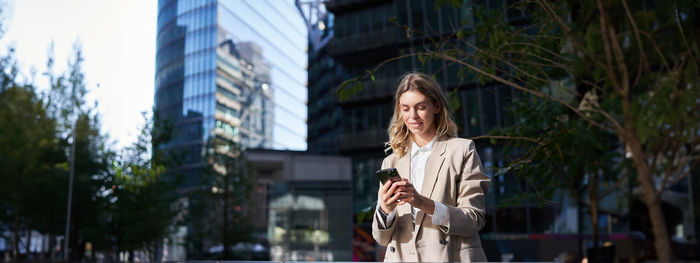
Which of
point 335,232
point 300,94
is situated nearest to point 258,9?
point 300,94

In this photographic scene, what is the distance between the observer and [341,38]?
29.3m

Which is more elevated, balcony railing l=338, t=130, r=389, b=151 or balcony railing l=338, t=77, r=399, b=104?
balcony railing l=338, t=77, r=399, b=104

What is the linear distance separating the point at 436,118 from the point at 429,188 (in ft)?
1.09

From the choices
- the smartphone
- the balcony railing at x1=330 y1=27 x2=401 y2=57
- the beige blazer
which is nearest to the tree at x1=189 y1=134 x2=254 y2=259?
the balcony railing at x1=330 y1=27 x2=401 y2=57

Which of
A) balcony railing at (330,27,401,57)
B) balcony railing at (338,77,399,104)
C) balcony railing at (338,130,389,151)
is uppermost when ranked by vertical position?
balcony railing at (330,27,401,57)

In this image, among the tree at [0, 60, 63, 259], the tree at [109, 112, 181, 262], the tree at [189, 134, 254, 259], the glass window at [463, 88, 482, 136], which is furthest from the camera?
the tree at [189, 134, 254, 259]

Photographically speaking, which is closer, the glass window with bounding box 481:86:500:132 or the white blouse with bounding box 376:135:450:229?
the white blouse with bounding box 376:135:450:229

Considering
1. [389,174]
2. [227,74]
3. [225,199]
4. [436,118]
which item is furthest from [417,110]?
[227,74]

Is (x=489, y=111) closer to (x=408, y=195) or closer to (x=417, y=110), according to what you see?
(x=417, y=110)

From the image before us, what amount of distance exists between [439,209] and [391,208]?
21 cm

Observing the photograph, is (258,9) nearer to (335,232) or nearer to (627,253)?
(335,232)

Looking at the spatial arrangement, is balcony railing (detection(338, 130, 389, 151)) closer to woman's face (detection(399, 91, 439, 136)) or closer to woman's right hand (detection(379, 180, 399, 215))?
woman's face (detection(399, 91, 439, 136))

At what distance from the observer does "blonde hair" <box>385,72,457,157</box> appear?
8.37ft

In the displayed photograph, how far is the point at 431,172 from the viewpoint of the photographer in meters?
2.48
